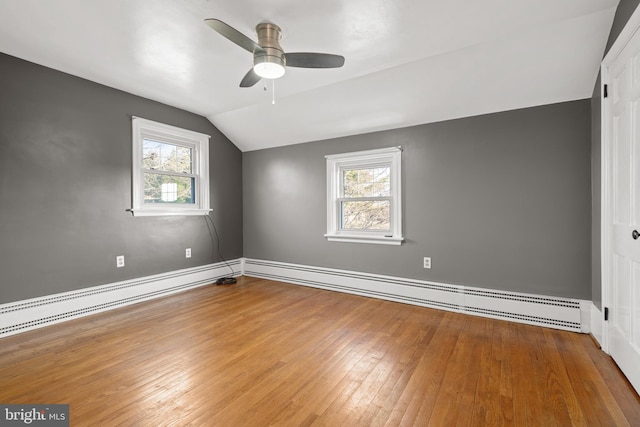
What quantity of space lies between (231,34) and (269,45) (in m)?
0.35

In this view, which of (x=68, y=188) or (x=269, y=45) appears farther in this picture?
(x=68, y=188)

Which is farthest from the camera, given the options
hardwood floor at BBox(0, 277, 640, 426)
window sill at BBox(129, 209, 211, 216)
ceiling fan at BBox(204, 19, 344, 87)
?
window sill at BBox(129, 209, 211, 216)

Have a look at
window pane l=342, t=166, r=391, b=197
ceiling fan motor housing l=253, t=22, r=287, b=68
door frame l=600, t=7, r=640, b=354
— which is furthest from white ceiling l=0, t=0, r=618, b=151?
window pane l=342, t=166, r=391, b=197

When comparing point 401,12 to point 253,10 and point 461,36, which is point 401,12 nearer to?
point 461,36

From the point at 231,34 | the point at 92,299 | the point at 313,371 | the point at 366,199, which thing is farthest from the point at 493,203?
the point at 92,299

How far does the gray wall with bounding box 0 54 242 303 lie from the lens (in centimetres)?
277

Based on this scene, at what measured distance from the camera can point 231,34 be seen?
1.86 metres

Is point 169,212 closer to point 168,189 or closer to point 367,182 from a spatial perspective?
point 168,189

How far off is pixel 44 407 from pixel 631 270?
3.71 m

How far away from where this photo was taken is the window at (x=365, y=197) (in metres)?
3.80

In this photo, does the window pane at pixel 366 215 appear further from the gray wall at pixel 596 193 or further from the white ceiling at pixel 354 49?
the gray wall at pixel 596 193

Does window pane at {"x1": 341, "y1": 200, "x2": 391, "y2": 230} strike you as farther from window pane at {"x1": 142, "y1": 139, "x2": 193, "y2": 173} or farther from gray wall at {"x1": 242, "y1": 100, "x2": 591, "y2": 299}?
window pane at {"x1": 142, "y1": 139, "x2": 193, "y2": 173}

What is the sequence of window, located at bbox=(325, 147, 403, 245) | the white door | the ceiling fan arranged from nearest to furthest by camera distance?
the white door < the ceiling fan < window, located at bbox=(325, 147, 403, 245)

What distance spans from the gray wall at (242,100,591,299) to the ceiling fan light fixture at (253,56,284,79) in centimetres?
207
